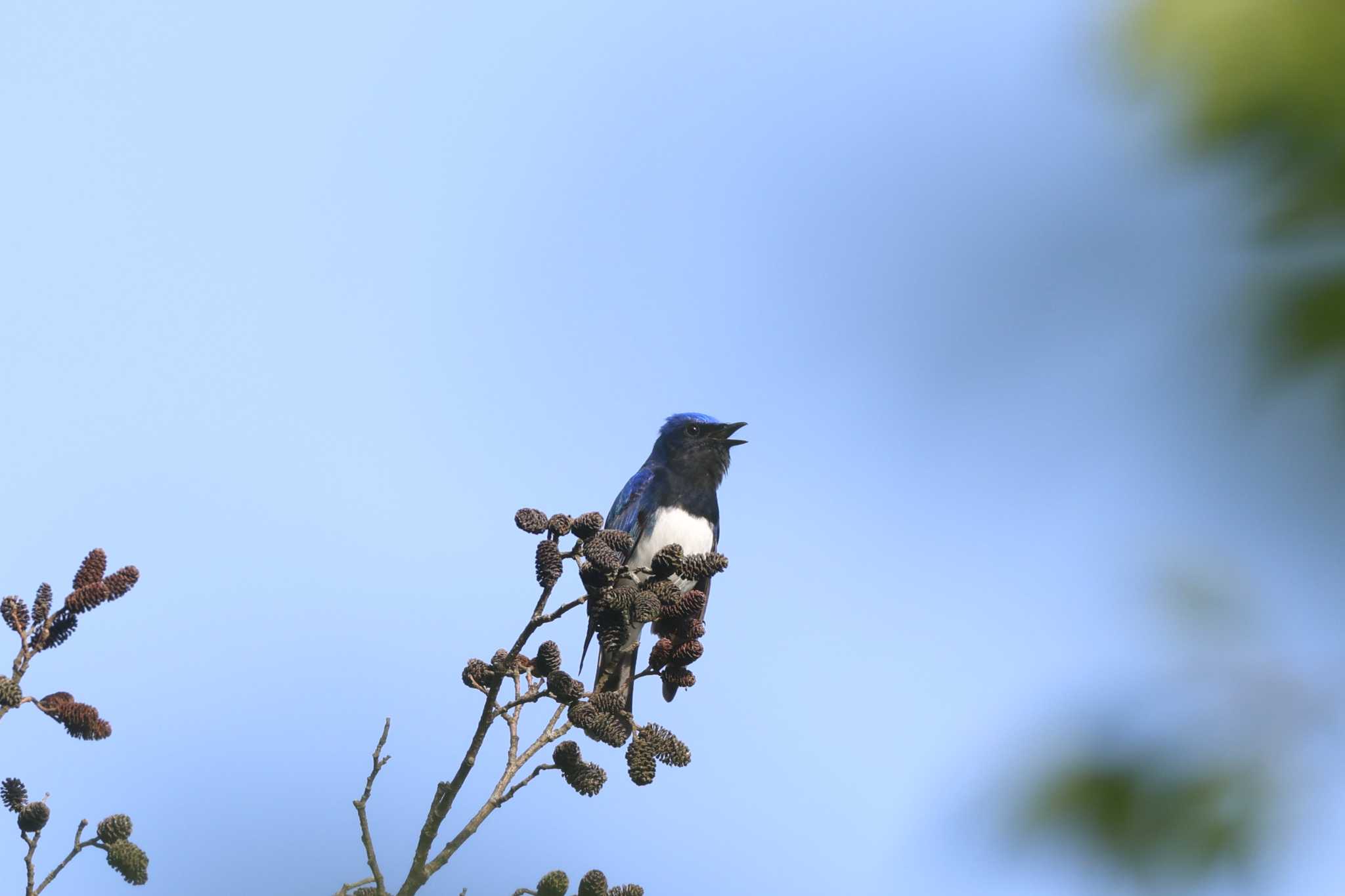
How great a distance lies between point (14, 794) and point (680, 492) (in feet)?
16.4

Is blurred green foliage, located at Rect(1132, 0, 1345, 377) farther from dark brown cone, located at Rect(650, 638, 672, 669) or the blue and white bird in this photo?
the blue and white bird

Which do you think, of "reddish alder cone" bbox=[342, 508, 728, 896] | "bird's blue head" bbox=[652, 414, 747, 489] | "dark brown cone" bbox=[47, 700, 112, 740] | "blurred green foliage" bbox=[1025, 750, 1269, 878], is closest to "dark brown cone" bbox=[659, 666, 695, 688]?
"reddish alder cone" bbox=[342, 508, 728, 896]

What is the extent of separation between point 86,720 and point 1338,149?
256 centimetres

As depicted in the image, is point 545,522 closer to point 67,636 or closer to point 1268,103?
point 67,636

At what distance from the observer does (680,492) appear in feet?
25.5

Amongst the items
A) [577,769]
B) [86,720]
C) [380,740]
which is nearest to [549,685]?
[577,769]

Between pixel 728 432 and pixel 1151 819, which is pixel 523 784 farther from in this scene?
pixel 728 432

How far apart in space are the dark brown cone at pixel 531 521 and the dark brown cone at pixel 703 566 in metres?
0.69

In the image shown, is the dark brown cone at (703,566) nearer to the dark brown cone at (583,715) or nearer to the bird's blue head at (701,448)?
the dark brown cone at (583,715)

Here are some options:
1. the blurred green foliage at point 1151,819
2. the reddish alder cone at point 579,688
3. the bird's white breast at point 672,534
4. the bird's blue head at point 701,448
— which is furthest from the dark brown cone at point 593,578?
the bird's blue head at point 701,448

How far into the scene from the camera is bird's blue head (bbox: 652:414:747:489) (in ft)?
26.1

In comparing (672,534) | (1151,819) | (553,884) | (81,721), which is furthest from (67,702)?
(672,534)

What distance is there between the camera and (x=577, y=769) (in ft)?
11.7

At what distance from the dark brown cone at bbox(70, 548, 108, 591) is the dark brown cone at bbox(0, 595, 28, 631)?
11 centimetres
